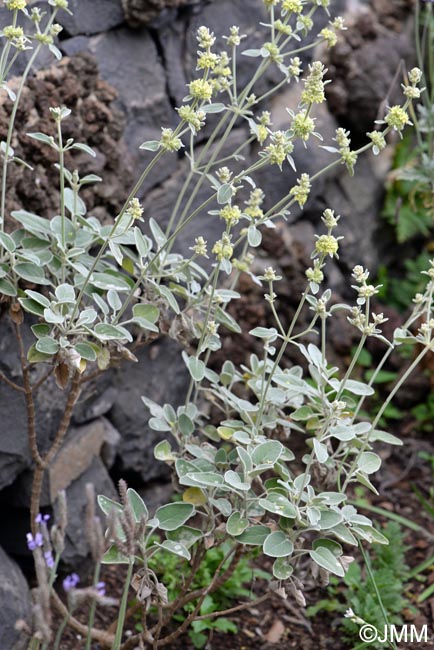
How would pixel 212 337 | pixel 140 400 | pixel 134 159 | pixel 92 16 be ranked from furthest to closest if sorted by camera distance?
pixel 140 400, pixel 134 159, pixel 92 16, pixel 212 337

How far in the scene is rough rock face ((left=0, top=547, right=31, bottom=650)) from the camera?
2.38m

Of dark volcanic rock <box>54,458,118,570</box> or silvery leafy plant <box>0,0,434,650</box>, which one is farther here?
dark volcanic rock <box>54,458,118,570</box>

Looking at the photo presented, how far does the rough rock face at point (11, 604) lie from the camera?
2377 mm

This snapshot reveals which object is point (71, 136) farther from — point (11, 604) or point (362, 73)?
point (362, 73)

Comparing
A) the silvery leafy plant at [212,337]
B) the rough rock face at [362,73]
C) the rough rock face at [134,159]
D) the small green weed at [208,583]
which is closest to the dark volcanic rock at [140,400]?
the rough rock face at [134,159]

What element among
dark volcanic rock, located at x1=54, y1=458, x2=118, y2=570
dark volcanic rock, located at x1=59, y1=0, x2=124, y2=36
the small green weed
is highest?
dark volcanic rock, located at x1=59, y1=0, x2=124, y2=36

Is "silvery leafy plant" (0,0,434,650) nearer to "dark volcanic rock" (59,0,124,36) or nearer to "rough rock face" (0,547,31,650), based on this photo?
"rough rock face" (0,547,31,650)

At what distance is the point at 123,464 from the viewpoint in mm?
3211

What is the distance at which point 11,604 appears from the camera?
2422 mm

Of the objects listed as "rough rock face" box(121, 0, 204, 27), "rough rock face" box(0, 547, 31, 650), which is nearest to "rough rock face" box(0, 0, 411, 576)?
"rough rock face" box(121, 0, 204, 27)

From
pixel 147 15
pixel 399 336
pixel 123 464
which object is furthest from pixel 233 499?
pixel 147 15

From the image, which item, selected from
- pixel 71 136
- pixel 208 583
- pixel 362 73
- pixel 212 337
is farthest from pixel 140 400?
pixel 362 73

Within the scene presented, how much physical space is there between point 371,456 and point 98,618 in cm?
115

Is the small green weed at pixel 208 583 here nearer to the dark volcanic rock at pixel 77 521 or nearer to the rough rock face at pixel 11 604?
the dark volcanic rock at pixel 77 521
